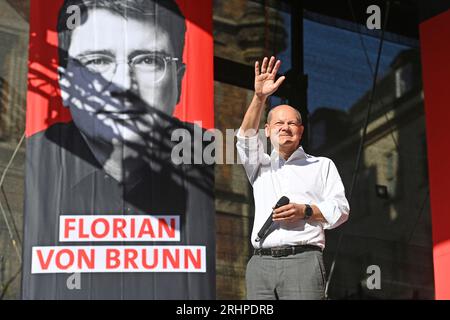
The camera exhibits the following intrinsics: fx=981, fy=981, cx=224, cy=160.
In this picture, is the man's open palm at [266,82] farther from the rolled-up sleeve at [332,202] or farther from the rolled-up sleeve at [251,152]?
the rolled-up sleeve at [332,202]

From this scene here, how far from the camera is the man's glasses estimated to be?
922 cm

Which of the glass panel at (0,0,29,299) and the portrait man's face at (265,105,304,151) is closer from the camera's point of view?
the portrait man's face at (265,105,304,151)

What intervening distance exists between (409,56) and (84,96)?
6.47 m

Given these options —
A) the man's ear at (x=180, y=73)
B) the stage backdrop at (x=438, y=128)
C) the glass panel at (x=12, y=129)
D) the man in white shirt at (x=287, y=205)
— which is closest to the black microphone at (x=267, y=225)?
the man in white shirt at (x=287, y=205)

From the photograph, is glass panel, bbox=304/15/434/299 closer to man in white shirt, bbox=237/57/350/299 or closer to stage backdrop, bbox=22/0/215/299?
stage backdrop, bbox=22/0/215/299

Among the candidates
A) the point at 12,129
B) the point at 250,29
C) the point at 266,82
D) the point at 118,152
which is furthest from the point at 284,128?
the point at 250,29

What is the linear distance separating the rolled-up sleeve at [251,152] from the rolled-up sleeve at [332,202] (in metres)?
0.50

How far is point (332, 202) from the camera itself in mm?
7152

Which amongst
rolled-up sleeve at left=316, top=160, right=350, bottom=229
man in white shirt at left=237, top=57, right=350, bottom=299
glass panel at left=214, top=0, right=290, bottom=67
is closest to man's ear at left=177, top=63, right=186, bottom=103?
man in white shirt at left=237, top=57, right=350, bottom=299

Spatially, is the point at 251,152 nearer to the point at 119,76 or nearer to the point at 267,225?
the point at 267,225

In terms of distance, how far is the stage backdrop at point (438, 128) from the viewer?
1066 cm

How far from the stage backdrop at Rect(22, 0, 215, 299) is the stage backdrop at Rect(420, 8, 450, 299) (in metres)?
2.99
